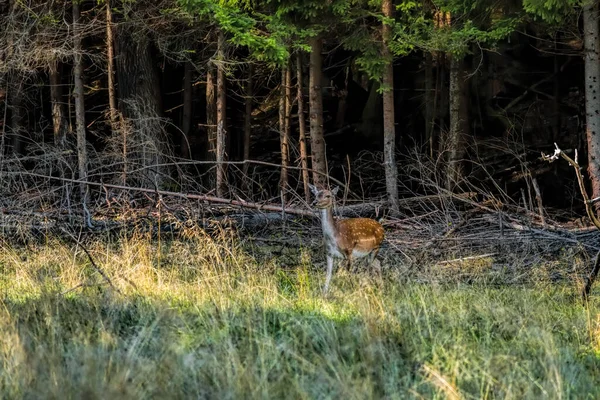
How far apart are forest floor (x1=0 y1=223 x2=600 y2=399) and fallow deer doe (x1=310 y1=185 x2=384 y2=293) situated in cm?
37

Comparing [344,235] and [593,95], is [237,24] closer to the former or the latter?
[344,235]

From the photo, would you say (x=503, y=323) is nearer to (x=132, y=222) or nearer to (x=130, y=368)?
(x=130, y=368)

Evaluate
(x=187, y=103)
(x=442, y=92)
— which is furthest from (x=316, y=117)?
(x=187, y=103)

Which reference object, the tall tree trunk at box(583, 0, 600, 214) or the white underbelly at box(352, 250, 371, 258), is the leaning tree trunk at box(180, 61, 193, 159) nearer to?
the tall tree trunk at box(583, 0, 600, 214)

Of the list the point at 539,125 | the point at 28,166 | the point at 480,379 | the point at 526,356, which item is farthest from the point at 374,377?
the point at 539,125

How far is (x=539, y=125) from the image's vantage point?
21875 mm

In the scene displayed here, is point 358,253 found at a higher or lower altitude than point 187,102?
lower

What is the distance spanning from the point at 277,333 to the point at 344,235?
3558mm

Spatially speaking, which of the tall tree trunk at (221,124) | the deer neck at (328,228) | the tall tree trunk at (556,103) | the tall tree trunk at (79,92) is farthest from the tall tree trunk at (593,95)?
the tall tree trunk at (556,103)

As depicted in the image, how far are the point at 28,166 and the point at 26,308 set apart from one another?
1277cm

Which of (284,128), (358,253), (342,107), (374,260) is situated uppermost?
(342,107)

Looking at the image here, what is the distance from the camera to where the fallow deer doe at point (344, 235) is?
9.30m

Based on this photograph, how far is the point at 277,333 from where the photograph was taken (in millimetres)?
6039

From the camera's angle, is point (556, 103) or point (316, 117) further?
point (556, 103)
